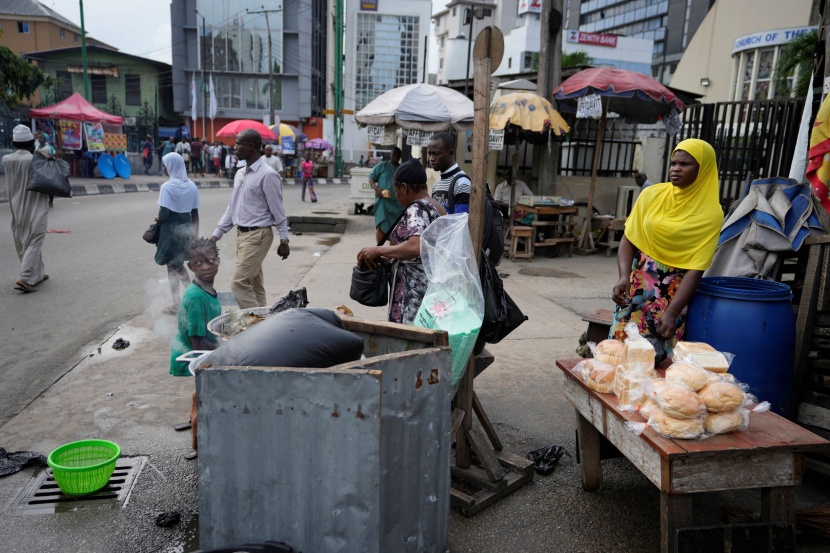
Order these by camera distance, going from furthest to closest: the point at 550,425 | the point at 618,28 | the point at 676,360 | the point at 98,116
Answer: the point at 618,28
the point at 98,116
the point at 550,425
the point at 676,360

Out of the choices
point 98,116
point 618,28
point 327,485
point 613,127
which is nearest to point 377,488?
point 327,485

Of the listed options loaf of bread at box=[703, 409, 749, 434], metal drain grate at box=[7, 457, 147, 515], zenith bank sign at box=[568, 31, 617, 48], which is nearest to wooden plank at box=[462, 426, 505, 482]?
loaf of bread at box=[703, 409, 749, 434]

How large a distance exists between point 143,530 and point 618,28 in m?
74.3

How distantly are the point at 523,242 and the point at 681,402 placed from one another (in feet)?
26.7

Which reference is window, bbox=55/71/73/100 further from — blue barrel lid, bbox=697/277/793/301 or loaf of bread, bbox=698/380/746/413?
loaf of bread, bbox=698/380/746/413

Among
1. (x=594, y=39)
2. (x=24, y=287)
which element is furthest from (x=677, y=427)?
(x=594, y=39)

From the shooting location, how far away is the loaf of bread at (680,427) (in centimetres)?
215

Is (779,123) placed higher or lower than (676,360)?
higher

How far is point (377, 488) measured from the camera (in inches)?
78.6

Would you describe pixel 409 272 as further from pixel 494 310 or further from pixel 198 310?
pixel 198 310

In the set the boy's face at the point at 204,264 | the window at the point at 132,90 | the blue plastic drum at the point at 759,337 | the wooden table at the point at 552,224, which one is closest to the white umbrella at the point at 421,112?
the wooden table at the point at 552,224

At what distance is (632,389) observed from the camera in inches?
96.2

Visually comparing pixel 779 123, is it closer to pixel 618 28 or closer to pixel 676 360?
pixel 676 360

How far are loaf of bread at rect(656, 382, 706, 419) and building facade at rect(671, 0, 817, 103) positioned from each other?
55.0 feet
